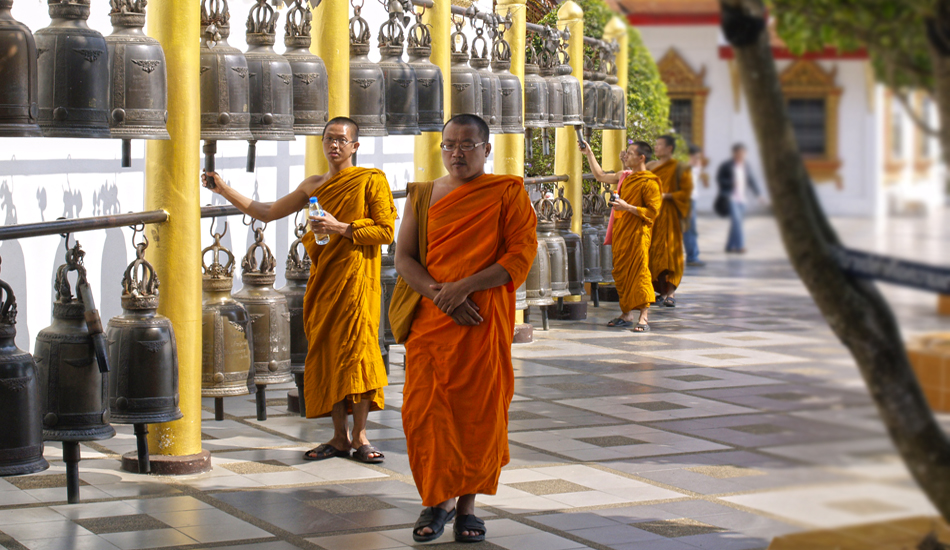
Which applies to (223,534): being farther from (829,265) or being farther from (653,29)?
(653,29)

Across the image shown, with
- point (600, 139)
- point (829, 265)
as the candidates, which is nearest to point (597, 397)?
point (829, 265)

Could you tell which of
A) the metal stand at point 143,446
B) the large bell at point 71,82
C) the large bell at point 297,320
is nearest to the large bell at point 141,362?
the metal stand at point 143,446

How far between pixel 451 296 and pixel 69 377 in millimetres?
1591

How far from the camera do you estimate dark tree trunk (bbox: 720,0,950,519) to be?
1636 millimetres

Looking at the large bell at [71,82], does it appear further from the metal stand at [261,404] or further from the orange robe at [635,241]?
the orange robe at [635,241]

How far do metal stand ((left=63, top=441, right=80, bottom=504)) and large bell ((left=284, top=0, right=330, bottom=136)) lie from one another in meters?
2.08

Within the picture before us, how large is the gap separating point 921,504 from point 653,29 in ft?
2.67

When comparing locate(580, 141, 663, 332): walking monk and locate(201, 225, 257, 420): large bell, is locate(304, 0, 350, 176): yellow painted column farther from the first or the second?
locate(580, 141, 663, 332): walking monk

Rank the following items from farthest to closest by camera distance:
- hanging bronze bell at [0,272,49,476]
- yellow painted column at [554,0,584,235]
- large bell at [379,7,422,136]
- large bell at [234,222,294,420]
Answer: yellow painted column at [554,0,584,235]
large bell at [379,7,422,136]
large bell at [234,222,294,420]
hanging bronze bell at [0,272,49,476]

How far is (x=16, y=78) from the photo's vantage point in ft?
13.4

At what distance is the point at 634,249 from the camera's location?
10.8 m

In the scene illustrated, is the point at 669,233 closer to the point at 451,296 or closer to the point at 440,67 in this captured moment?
the point at 440,67

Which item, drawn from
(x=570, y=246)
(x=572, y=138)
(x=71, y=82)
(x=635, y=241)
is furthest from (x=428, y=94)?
(x=572, y=138)

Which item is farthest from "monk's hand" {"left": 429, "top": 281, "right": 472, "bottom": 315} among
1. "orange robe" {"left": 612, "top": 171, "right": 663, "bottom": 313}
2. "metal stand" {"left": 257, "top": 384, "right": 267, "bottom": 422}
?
"orange robe" {"left": 612, "top": 171, "right": 663, "bottom": 313}
